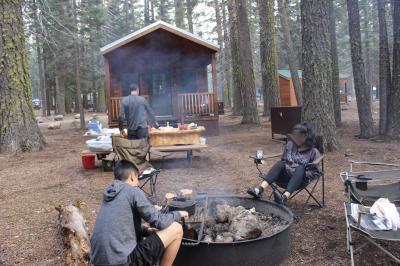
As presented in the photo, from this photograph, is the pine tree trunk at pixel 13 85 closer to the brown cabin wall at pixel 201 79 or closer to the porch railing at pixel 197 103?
the porch railing at pixel 197 103

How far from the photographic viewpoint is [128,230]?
2.68 m

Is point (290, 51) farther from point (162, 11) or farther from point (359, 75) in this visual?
point (162, 11)

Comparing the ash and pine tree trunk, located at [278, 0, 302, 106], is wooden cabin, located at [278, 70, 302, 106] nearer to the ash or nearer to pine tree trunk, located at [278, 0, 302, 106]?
pine tree trunk, located at [278, 0, 302, 106]

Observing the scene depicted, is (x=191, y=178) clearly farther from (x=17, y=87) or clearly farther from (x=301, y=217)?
(x=17, y=87)

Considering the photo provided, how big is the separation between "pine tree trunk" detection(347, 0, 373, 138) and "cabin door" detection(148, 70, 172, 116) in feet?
24.8

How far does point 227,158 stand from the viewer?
826 centimetres

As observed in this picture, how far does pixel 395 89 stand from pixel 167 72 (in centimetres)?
856

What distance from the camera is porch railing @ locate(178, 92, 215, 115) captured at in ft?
42.9

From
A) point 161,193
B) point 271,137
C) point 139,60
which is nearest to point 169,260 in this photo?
point 161,193

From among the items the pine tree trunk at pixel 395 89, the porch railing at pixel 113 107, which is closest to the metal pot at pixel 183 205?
the pine tree trunk at pixel 395 89

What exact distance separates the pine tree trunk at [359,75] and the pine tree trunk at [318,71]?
236cm

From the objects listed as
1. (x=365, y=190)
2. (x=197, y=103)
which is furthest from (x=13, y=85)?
(x=365, y=190)

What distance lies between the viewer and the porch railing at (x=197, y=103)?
515 inches

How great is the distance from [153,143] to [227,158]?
165 cm
